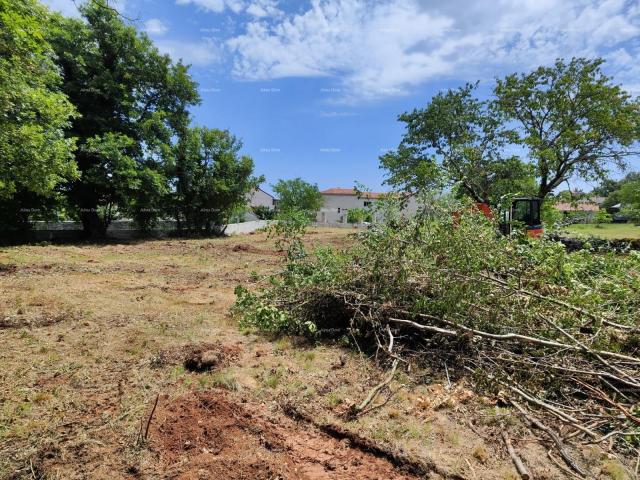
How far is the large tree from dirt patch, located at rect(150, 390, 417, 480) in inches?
493

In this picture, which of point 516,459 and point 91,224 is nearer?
point 516,459

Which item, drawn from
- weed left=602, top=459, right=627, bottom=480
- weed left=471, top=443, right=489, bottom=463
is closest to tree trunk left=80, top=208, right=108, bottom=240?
weed left=471, top=443, right=489, bottom=463

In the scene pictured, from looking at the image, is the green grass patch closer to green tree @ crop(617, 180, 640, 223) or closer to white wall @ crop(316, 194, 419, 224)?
green tree @ crop(617, 180, 640, 223)

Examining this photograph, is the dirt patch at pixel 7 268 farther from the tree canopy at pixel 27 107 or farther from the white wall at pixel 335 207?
the white wall at pixel 335 207

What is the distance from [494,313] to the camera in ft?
11.4

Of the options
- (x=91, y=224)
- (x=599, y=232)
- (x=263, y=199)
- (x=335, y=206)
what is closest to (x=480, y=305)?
(x=599, y=232)

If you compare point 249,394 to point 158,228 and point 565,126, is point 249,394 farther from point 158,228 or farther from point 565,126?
point 158,228

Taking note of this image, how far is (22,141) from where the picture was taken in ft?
23.3

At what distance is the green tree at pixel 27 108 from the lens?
6180mm

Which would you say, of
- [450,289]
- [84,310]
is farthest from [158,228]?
[450,289]

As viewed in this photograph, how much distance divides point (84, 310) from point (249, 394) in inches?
139

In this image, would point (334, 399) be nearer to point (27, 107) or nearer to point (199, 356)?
point (199, 356)

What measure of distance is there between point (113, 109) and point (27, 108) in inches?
310

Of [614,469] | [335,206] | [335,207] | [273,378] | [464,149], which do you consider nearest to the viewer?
[614,469]
